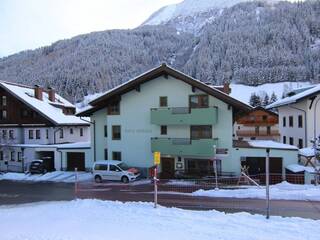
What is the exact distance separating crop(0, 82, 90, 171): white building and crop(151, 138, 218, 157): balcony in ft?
38.2

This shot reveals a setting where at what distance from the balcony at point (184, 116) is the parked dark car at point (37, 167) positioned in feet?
46.6

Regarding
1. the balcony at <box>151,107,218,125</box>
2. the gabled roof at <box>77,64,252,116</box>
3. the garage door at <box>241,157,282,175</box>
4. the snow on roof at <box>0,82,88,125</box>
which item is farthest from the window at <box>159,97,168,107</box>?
the snow on roof at <box>0,82,88,125</box>

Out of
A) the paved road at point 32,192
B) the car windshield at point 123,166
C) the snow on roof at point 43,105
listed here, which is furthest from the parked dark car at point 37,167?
the car windshield at point 123,166

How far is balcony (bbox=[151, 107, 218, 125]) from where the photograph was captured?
32812 mm

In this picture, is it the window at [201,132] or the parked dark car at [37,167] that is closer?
the window at [201,132]

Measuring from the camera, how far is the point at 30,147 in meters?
42.5

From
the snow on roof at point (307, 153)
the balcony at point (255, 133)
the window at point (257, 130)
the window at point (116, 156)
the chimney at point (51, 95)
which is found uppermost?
the chimney at point (51, 95)

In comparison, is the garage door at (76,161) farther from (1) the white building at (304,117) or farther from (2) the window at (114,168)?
(1) the white building at (304,117)

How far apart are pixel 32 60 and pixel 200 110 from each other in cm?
16650

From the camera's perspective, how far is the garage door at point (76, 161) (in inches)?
1598

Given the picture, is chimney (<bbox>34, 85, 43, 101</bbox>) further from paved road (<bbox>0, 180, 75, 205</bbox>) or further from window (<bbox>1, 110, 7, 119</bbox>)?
paved road (<bbox>0, 180, 75, 205</bbox>)

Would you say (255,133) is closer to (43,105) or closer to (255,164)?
(255,164)

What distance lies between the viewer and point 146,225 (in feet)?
44.6

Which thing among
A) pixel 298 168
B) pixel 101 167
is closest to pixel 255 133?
pixel 298 168
